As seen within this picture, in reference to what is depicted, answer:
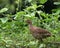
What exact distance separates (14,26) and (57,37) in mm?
1263

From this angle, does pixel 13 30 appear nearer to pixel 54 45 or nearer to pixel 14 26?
pixel 14 26

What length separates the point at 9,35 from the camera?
6223 mm

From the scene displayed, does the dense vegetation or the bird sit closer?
the bird

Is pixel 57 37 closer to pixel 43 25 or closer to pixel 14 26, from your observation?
pixel 43 25

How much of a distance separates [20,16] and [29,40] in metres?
0.92

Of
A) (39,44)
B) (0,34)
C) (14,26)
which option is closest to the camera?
(39,44)

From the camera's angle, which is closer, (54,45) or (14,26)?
(54,45)

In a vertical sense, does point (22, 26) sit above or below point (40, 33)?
below

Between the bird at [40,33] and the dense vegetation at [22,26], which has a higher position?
the bird at [40,33]

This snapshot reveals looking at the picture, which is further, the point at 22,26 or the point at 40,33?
the point at 22,26

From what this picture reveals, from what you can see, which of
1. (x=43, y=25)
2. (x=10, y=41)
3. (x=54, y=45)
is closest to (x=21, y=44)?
(x=10, y=41)

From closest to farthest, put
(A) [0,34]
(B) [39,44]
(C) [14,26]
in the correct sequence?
(B) [39,44] → (A) [0,34] → (C) [14,26]

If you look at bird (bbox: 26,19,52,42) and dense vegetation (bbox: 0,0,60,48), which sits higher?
bird (bbox: 26,19,52,42)

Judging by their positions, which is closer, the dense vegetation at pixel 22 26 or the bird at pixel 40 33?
the bird at pixel 40 33
